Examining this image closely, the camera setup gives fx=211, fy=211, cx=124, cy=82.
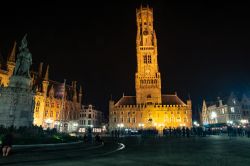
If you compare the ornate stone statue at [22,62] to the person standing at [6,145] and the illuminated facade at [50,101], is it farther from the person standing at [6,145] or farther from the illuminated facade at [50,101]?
the illuminated facade at [50,101]

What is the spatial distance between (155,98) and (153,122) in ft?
34.1

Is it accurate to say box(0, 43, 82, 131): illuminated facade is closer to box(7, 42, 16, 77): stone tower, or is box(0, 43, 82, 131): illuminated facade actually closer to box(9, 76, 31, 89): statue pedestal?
box(7, 42, 16, 77): stone tower

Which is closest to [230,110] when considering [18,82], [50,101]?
[50,101]

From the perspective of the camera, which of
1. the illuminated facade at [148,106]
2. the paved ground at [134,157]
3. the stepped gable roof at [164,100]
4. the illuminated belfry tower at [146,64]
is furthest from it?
the stepped gable roof at [164,100]

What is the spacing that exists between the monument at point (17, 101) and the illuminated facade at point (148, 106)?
216 feet

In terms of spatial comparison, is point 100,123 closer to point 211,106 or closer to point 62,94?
point 62,94

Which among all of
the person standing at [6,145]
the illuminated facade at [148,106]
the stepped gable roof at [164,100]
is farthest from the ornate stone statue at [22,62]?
the stepped gable roof at [164,100]

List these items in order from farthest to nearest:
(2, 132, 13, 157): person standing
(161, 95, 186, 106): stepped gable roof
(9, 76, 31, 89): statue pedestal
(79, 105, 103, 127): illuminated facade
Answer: (79, 105, 103, 127): illuminated facade < (161, 95, 186, 106): stepped gable roof < (9, 76, 31, 89): statue pedestal < (2, 132, 13, 157): person standing

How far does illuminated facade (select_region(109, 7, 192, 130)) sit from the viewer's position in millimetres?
88438

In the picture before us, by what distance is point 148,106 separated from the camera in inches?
3533

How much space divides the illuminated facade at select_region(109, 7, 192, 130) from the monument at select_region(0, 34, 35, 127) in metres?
65.7

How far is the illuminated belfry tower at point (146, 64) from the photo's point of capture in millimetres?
91812

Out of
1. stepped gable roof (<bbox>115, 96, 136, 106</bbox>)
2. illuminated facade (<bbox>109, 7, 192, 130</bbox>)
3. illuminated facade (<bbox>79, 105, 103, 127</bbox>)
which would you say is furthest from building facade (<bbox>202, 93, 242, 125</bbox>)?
illuminated facade (<bbox>79, 105, 103, 127</bbox>)

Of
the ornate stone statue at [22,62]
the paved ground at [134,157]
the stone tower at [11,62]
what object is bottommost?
the paved ground at [134,157]
